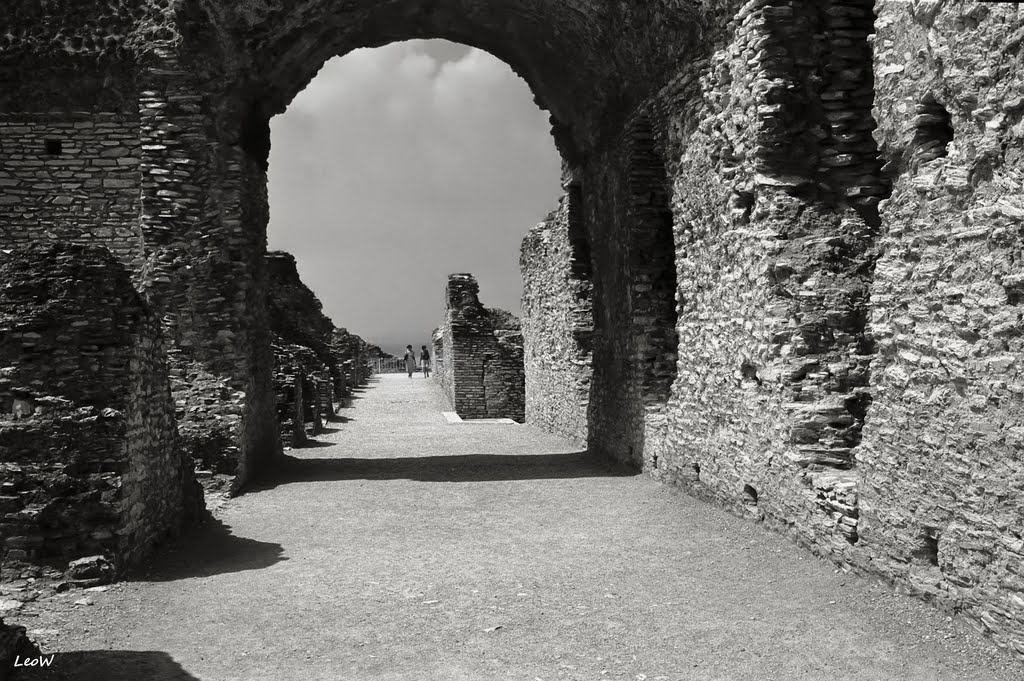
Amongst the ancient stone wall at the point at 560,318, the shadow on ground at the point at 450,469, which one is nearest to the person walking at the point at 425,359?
the ancient stone wall at the point at 560,318

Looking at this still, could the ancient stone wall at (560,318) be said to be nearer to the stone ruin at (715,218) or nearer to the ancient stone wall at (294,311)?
the stone ruin at (715,218)

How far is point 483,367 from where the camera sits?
68.2 feet

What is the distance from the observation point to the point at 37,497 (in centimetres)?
550

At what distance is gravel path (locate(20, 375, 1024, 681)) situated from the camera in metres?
4.33

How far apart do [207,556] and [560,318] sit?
27.3 feet

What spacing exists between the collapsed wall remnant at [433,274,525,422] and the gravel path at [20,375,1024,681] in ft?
38.9

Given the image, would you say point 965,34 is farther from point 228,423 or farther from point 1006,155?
point 228,423

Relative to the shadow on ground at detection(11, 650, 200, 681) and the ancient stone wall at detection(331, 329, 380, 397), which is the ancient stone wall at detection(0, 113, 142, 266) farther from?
the ancient stone wall at detection(331, 329, 380, 397)

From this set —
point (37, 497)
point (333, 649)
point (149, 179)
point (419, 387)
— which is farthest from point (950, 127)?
point (419, 387)

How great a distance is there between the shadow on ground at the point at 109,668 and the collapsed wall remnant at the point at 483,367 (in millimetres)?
15414

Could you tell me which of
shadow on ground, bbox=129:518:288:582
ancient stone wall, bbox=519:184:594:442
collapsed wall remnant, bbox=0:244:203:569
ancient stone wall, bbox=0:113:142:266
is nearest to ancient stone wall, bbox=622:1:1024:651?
shadow on ground, bbox=129:518:288:582

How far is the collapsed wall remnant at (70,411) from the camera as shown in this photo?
5520 mm

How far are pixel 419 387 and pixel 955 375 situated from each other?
26205mm

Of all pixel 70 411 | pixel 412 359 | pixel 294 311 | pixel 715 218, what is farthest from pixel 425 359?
pixel 70 411
